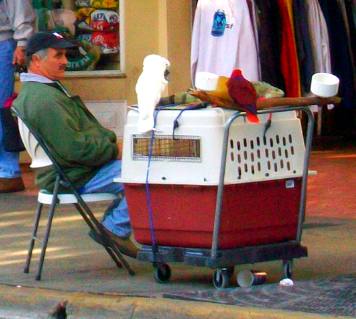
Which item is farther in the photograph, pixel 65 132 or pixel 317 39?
pixel 317 39

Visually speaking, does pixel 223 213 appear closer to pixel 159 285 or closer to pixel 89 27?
pixel 159 285

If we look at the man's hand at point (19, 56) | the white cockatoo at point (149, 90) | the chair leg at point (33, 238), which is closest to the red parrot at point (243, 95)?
the white cockatoo at point (149, 90)

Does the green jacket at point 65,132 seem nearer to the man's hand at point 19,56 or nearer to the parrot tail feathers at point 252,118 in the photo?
the parrot tail feathers at point 252,118

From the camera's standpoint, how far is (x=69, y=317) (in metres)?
6.57

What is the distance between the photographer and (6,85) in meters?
10.4

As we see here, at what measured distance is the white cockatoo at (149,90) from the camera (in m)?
6.50

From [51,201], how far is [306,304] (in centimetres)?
171

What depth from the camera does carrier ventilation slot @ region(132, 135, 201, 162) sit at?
6.42 m

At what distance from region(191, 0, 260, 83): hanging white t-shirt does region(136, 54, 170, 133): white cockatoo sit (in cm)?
169

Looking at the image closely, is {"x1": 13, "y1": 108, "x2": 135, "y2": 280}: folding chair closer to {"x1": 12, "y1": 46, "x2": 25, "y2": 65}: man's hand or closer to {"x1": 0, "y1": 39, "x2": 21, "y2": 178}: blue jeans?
{"x1": 12, "y1": 46, "x2": 25, "y2": 65}: man's hand

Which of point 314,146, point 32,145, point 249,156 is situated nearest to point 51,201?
point 32,145

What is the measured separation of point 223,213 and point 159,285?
2.49ft

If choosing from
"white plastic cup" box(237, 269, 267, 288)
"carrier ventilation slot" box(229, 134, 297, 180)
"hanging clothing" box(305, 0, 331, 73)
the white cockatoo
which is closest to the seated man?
the white cockatoo

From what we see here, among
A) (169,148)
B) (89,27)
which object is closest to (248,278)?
(169,148)
